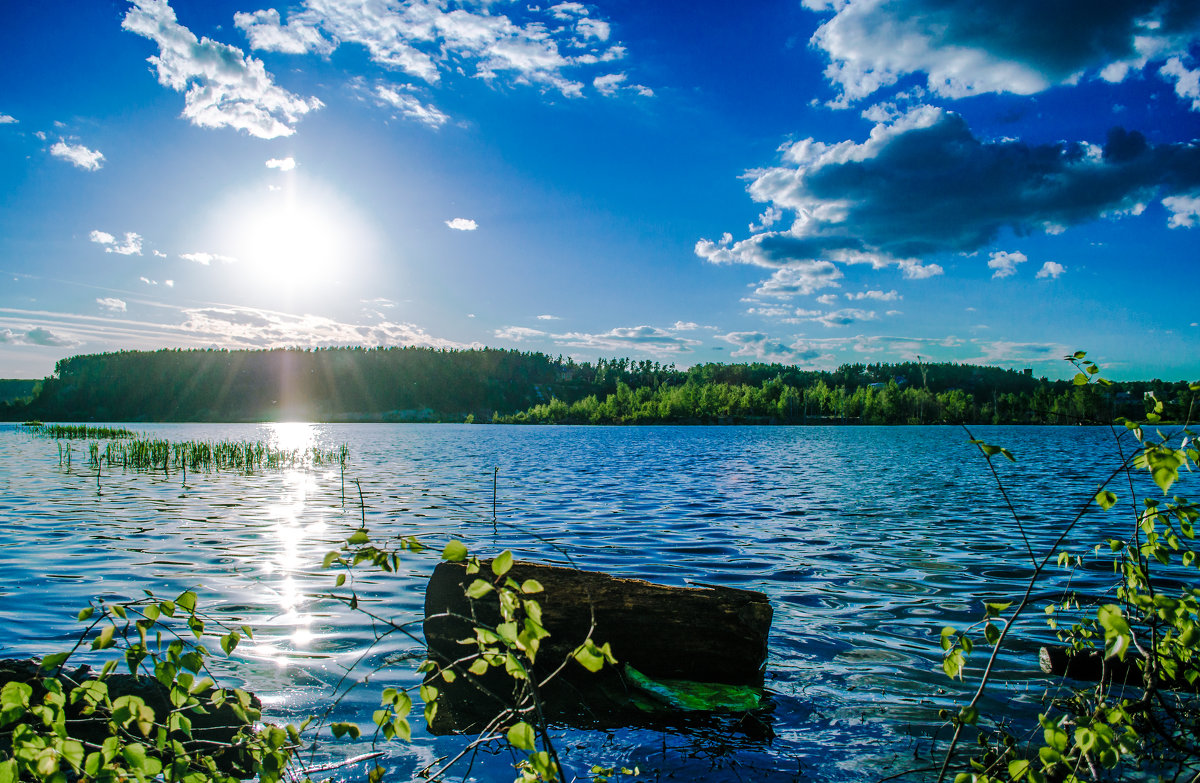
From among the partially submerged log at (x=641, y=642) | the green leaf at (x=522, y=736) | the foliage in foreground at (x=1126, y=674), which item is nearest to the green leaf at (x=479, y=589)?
the green leaf at (x=522, y=736)

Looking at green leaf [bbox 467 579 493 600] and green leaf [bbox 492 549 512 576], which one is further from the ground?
green leaf [bbox 492 549 512 576]

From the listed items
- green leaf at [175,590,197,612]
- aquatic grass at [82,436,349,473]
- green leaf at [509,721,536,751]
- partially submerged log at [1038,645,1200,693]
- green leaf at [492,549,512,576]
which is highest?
green leaf at [492,549,512,576]

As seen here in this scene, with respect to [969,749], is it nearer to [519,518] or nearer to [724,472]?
[519,518]

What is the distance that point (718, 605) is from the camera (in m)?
7.41

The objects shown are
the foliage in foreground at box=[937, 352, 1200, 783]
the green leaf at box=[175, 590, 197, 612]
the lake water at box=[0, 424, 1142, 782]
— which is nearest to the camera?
the foliage in foreground at box=[937, 352, 1200, 783]

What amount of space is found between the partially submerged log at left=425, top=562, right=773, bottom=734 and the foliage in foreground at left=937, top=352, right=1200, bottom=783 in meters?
2.22

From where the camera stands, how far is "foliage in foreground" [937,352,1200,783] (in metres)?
3.30

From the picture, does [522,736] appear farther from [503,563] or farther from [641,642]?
[641,642]

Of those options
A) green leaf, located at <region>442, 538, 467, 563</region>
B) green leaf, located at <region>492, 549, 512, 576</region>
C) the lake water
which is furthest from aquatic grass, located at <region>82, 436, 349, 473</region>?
green leaf, located at <region>492, 549, 512, 576</region>

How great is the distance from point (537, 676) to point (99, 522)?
670 inches

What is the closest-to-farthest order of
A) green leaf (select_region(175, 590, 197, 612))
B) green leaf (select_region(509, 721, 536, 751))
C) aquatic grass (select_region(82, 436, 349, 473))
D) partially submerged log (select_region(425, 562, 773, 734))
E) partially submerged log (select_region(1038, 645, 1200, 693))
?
green leaf (select_region(509, 721, 536, 751)) < green leaf (select_region(175, 590, 197, 612)) < partially submerged log (select_region(425, 562, 773, 734)) < partially submerged log (select_region(1038, 645, 1200, 693)) < aquatic grass (select_region(82, 436, 349, 473))

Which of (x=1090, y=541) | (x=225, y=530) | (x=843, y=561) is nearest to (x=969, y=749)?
(x=843, y=561)

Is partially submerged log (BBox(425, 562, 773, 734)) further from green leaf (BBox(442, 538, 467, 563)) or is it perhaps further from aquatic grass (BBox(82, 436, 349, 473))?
aquatic grass (BBox(82, 436, 349, 473))

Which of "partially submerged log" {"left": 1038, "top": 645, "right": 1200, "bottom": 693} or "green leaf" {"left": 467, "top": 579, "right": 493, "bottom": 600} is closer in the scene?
"green leaf" {"left": 467, "top": 579, "right": 493, "bottom": 600}
